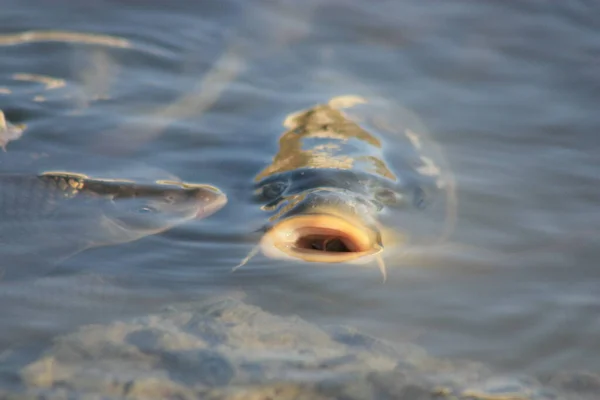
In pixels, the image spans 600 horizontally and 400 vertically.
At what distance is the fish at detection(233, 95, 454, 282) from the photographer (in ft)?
10.4

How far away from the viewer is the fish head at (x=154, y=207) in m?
3.49

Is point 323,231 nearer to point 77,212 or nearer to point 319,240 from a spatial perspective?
point 319,240

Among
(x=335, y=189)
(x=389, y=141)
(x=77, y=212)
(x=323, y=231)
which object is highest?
(x=389, y=141)

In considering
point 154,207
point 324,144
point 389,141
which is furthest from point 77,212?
point 389,141

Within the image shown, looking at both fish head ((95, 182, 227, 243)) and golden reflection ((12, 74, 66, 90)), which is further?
golden reflection ((12, 74, 66, 90))

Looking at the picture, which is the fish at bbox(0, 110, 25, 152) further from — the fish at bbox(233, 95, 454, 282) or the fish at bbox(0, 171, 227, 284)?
the fish at bbox(233, 95, 454, 282)

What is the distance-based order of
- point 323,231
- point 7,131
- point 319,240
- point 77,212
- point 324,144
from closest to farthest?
1. point 323,231
2. point 319,240
3. point 77,212
4. point 324,144
5. point 7,131

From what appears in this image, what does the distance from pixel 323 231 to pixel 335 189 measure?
0.31 metres

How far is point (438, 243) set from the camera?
3504mm

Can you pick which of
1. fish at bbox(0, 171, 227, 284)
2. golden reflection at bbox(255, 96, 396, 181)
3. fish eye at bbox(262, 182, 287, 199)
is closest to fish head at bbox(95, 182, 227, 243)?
fish at bbox(0, 171, 227, 284)

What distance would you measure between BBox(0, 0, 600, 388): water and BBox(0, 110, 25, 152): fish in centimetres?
6

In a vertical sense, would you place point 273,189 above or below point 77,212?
above

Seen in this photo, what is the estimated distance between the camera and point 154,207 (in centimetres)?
364

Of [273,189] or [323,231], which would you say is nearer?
[323,231]
